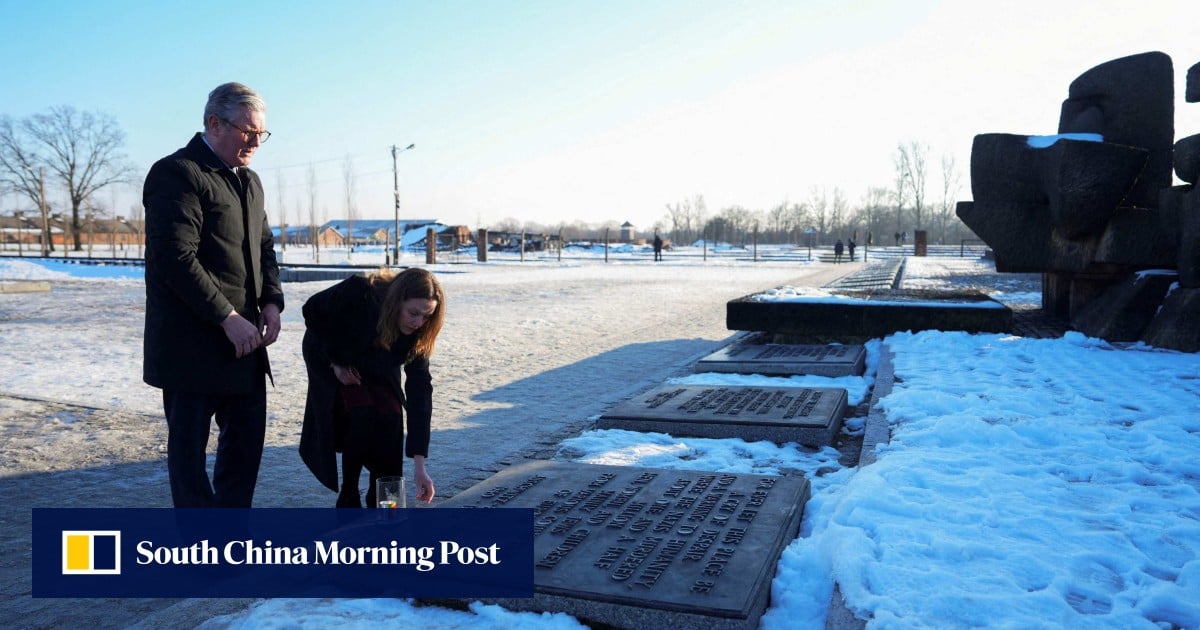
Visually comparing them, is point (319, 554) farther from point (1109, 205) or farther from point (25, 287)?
point (25, 287)

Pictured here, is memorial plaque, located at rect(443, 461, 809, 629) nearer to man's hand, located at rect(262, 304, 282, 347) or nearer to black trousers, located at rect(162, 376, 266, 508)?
black trousers, located at rect(162, 376, 266, 508)

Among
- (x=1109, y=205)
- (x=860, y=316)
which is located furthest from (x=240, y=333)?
(x=1109, y=205)

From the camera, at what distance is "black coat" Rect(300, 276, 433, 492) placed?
127 inches

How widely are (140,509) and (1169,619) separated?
421 centimetres

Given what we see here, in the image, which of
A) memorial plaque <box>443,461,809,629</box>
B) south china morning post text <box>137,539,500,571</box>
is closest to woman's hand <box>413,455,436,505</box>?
memorial plaque <box>443,461,809,629</box>

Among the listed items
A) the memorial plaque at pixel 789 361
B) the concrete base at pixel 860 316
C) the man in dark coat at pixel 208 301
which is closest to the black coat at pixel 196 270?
the man in dark coat at pixel 208 301

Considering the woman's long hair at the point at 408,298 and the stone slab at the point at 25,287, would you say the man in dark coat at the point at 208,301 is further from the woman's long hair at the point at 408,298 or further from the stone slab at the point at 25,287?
the stone slab at the point at 25,287

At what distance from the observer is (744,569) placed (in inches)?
109

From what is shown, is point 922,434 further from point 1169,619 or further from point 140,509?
point 140,509

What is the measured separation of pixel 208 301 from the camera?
288 centimetres

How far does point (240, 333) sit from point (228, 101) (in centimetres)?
85

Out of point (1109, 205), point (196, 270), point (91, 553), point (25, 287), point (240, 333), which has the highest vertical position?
point (1109, 205)

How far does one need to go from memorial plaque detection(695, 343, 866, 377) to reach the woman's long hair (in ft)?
16.2

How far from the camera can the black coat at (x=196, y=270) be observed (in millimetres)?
2857
